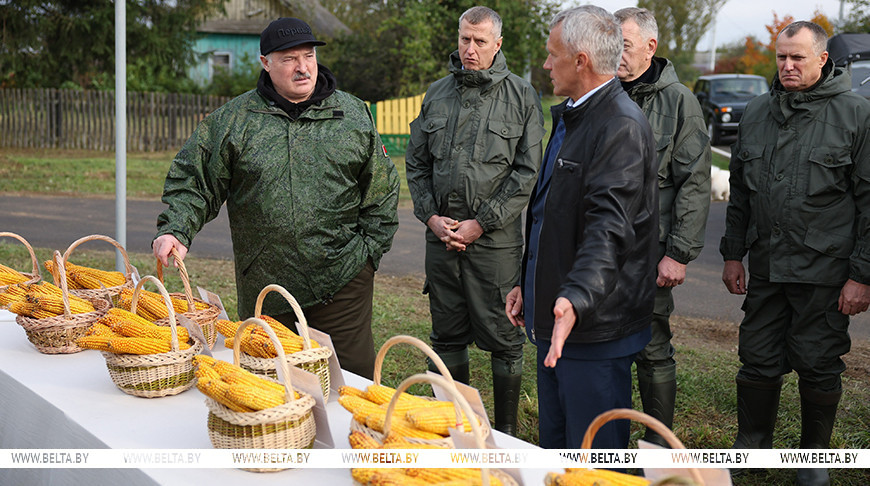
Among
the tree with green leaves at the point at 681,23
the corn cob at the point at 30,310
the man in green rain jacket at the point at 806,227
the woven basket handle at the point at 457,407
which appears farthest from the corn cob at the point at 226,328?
the tree with green leaves at the point at 681,23

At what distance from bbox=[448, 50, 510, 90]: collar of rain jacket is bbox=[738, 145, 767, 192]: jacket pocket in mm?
1288

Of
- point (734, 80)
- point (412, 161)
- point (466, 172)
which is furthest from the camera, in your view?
point (734, 80)

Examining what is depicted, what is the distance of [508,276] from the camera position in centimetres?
426

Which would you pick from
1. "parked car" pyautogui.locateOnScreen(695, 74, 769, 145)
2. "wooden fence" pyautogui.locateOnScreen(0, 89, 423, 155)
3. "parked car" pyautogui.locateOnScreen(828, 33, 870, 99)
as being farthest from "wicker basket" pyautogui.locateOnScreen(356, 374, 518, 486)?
"parked car" pyautogui.locateOnScreen(695, 74, 769, 145)

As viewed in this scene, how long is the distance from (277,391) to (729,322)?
17.8ft

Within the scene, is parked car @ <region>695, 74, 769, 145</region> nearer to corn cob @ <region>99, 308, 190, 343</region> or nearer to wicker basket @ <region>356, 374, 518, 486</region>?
corn cob @ <region>99, 308, 190, 343</region>

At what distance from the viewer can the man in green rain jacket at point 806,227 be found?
3.59 m

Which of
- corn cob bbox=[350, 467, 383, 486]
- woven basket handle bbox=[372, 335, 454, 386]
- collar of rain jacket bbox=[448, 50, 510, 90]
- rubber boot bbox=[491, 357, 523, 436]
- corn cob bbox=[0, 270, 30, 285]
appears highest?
collar of rain jacket bbox=[448, 50, 510, 90]

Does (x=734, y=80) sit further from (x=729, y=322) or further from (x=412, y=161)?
(x=412, y=161)

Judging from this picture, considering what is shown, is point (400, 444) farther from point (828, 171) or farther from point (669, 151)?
point (828, 171)

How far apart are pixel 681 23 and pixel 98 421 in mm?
36610

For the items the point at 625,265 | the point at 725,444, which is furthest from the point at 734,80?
the point at 625,265

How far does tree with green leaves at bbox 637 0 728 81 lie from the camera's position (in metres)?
35.4

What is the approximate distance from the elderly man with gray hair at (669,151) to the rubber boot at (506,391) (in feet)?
2.22
